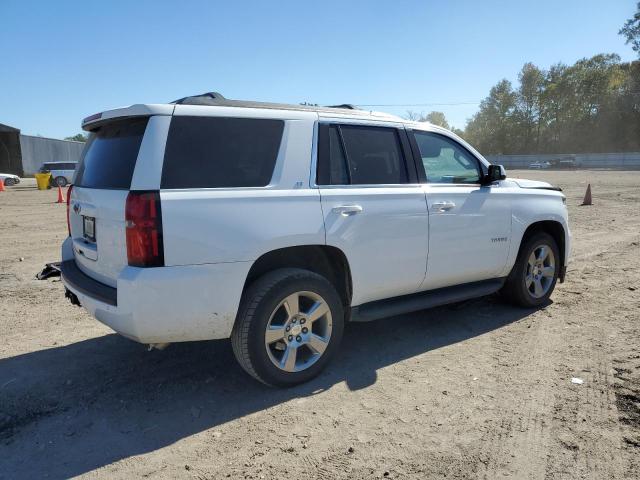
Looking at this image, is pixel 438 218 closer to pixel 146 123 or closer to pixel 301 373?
pixel 301 373

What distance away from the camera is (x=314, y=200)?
353 cm

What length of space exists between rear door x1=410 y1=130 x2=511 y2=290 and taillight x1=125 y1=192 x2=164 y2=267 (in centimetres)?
228

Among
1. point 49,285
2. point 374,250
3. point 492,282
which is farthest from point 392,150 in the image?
point 49,285

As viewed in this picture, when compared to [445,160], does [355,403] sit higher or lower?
lower

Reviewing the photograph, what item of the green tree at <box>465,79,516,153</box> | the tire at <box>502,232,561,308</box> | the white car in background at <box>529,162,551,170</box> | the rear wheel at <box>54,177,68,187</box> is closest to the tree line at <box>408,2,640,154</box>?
the green tree at <box>465,79,516,153</box>

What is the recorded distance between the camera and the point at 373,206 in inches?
150

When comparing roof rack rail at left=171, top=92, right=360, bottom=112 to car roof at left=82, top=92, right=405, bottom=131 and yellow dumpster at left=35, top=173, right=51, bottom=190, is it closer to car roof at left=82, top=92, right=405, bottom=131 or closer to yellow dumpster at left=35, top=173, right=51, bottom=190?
car roof at left=82, top=92, right=405, bottom=131

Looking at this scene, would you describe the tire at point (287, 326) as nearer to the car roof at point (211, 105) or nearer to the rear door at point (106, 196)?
the rear door at point (106, 196)

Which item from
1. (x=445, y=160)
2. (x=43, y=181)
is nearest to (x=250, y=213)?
(x=445, y=160)

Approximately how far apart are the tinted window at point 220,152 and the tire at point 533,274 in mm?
3035

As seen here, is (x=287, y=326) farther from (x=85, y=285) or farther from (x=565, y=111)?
(x=565, y=111)

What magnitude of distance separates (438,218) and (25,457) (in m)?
3.38

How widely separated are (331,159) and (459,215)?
1.37 metres

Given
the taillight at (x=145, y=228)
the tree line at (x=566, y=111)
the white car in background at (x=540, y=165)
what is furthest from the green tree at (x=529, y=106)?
the taillight at (x=145, y=228)
